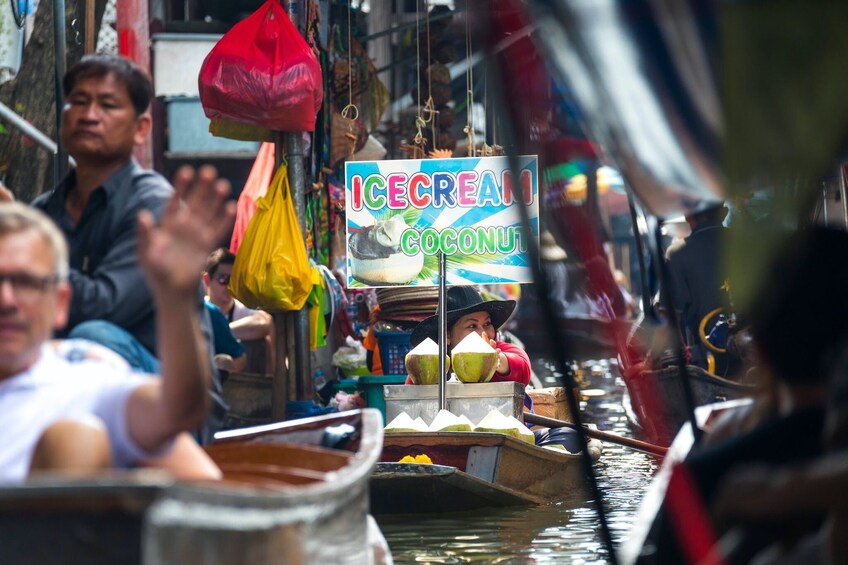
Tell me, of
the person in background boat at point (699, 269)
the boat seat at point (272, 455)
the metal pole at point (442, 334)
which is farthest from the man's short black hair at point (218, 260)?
the boat seat at point (272, 455)

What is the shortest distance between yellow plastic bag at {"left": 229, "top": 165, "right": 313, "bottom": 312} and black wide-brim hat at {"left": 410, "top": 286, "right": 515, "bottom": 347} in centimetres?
114

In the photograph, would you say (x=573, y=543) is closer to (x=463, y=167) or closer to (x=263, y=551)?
(x=463, y=167)

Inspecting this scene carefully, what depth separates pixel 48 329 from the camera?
9.65ft

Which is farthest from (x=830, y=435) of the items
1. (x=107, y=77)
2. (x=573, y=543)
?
(x=573, y=543)

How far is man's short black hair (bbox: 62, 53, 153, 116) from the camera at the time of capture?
403 centimetres

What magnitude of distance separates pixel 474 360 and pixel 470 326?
Result: 0.89 m

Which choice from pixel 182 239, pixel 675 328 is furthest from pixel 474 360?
pixel 182 239

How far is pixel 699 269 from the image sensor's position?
4.09 meters

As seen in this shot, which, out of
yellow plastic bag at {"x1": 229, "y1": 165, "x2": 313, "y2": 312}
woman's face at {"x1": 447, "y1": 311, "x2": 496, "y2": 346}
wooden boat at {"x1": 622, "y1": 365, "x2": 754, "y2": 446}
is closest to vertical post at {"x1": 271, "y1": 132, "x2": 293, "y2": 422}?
yellow plastic bag at {"x1": 229, "y1": 165, "x2": 313, "y2": 312}

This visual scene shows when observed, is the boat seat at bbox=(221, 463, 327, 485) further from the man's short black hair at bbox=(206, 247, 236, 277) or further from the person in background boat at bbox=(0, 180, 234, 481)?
the man's short black hair at bbox=(206, 247, 236, 277)

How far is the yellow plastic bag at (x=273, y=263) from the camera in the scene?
27.8 ft

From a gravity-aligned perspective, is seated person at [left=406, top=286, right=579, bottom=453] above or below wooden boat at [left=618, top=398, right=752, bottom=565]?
below

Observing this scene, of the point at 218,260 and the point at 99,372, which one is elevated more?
the point at 99,372

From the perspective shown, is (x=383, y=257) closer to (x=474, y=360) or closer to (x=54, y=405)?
(x=474, y=360)
